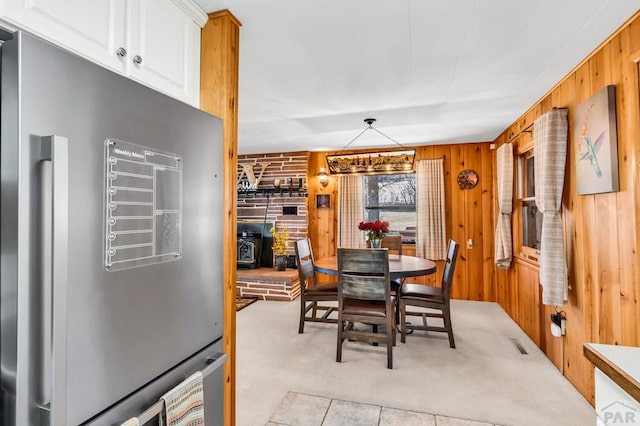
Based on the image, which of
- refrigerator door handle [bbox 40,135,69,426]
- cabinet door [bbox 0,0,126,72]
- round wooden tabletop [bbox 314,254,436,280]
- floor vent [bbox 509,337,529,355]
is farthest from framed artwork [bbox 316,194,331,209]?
refrigerator door handle [bbox 40,135,69,426]

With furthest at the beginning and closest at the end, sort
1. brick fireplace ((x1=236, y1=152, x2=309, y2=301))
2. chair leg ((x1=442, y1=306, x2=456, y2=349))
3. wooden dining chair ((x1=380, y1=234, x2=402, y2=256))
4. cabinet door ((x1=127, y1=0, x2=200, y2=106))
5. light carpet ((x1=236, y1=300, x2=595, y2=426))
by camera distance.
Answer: brick fireplace ((x1=236, y1=152, x2=309, y2=301)) < wooden dining chair ((x1=380, y1=234, x2=402, y2=256)) < chair leg ((x1=442, y1=306, x2=456, y2=349)) < light carpet ((x1=236, y1=300, x2=595, y2=426)) < cabinet door ((x1=127, y1=0, x2=200, y2=106))

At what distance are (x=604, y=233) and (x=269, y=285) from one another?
395cm

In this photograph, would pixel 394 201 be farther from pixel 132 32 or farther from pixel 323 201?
pixel 132 32

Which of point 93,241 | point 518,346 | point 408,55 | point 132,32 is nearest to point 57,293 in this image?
point 93,241

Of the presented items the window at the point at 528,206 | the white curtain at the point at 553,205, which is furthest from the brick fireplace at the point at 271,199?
the white curtain at the point at 553,205

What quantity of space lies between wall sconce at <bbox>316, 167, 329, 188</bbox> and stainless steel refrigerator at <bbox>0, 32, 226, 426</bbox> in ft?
13.8

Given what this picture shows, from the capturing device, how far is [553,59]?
2230mm

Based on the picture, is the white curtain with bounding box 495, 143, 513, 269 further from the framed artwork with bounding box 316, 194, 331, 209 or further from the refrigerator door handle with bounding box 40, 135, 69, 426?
the refrigerator door handle with bounding box 40, 135, 69, 426

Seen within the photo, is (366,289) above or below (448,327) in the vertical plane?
above

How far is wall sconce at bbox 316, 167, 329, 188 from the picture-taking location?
5.40m

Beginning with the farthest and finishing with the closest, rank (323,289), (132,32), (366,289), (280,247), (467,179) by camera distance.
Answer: (280,247)
(467,179)
(323,289)
(366,289)
(132,32)

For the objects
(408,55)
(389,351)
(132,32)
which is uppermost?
(408,55)

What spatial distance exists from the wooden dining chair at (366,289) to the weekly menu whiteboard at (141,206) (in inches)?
73.5

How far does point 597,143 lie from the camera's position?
2070 millimetres
